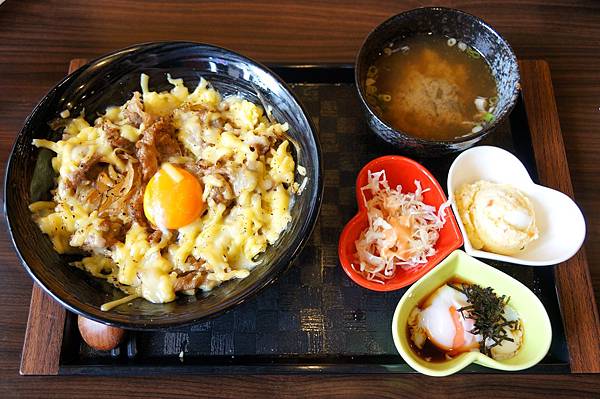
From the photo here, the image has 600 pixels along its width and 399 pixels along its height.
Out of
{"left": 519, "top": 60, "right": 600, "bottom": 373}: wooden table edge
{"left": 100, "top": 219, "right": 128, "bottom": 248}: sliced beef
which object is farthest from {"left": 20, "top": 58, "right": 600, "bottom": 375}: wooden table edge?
{"left": 100, "top": 219, "right": 128, "bottom": 248}: sliced beef

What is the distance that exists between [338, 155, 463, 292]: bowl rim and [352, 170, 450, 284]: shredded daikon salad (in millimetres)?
34

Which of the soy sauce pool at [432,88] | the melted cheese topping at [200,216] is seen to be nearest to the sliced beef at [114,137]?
the melted cheese topping at [200,216]

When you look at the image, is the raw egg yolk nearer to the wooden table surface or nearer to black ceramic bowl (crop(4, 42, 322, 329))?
black ceramic bowl (crop(4, 42, 322, 329))

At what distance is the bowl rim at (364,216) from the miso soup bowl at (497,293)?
0.06 m

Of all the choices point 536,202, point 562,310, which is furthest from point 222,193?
point 562,310

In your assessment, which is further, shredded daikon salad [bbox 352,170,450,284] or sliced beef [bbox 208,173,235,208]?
shredded daikon salad [bbox 352,170,450,284]

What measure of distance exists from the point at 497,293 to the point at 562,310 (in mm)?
351

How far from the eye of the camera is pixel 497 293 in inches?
87.6

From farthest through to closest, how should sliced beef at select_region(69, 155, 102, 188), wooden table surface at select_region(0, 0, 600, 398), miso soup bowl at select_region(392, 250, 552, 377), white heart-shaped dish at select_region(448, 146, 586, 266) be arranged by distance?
1. wooden table surface at select_region(0, 0, 600, 398)
2. white heart-shaped dish at select_region(448, 146, 586, 266)
3. sliced beef at select_region(69, 155, 102, 188)
4. miso soup bowl at select_region(392, 250, 552, 377)

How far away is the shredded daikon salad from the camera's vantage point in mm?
2320

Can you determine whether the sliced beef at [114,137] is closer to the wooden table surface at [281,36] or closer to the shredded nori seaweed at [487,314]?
the wooden table surface at [281,36]

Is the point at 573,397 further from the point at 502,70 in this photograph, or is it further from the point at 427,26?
the point at 427,26

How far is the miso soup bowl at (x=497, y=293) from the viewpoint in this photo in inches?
80.5

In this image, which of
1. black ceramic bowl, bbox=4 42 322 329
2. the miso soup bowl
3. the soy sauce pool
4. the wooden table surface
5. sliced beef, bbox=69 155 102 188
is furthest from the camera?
the wooden table surface
